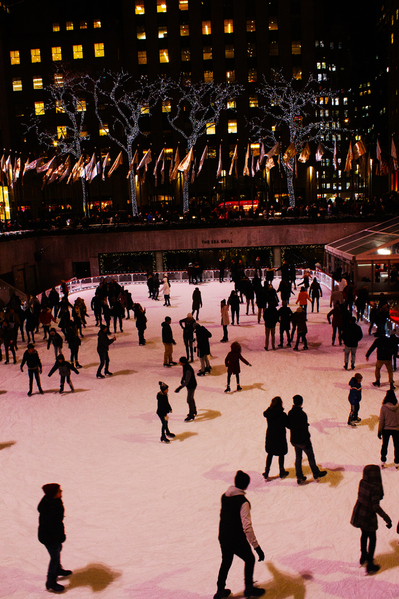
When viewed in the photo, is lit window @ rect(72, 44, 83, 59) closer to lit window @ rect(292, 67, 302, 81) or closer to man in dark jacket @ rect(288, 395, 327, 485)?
lit window @ rect(292, 67, 302, 81)

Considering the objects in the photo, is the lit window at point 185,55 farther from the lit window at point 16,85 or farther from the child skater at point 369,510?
the child skater at point 369,510

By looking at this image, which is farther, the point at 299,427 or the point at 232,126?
the point at 232,126

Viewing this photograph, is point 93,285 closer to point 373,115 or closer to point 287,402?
point 287,402

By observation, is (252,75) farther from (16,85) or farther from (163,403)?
(163,403)

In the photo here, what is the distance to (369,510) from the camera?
5.77 m

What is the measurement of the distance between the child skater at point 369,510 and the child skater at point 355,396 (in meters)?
3.82

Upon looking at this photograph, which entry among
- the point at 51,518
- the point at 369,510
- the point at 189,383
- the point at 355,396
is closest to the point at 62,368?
the point at 189,383

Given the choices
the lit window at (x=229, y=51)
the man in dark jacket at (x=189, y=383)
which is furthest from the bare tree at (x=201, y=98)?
the man in dark jacket at (x=189, y=383)

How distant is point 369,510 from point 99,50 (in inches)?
2357

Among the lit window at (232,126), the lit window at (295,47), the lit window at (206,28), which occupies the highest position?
the lit window at (206,28)

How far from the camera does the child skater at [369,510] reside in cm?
567

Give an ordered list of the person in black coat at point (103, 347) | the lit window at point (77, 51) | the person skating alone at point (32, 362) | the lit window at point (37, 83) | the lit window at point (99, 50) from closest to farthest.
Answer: the person skating alone at point (32, 362) < the person in black coat at point (103, 347) < the lit window at point (99, 50) < the lit window at point (77, 51) < the lit window at point (37, 83)

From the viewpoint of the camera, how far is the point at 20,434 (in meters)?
10.6

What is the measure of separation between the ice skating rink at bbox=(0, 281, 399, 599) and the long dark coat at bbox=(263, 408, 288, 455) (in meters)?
0.59
